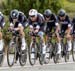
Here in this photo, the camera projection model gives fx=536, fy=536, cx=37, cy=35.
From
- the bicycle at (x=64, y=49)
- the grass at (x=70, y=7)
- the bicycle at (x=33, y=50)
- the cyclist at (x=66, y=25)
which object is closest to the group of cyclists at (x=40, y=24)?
the cyclist at (x=66, y=25)

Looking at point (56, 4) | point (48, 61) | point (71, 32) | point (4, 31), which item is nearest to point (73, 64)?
point (48, 61)

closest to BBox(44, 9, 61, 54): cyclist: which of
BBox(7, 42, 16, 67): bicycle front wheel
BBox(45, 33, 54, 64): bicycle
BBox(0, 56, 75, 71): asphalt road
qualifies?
BBox(45, 33, 54, 64): bicycle

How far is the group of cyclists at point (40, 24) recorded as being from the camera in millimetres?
16812

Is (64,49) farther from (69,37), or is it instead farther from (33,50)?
(33,50)

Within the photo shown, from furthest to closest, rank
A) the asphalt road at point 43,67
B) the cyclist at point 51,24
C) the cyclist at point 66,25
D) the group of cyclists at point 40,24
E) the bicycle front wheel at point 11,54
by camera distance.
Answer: the cyclist at point 66,25
the cyclist at point 51,24
the group of cyclists at point 40,24
the bicycle front wheel at point 11,54
the asphalt road at point 43,67

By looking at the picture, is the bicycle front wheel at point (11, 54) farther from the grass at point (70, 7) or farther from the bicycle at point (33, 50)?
the grass at point (70, 7)

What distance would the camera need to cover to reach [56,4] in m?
27.6

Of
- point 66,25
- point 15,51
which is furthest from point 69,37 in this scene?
point 15,51

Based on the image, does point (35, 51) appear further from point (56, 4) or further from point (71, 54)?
point (56, 4)

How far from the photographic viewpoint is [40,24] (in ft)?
57.8

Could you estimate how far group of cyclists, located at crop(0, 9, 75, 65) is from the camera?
16.8 meters

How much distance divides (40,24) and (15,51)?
4.70 ft

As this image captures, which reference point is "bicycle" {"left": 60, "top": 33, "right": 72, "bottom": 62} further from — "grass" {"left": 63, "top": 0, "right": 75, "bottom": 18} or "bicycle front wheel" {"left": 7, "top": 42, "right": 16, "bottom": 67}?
"grass" {"left": 63, "top": 0, "right": 75, "bottom": 18}

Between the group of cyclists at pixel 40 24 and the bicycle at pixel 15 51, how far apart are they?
0.13m
